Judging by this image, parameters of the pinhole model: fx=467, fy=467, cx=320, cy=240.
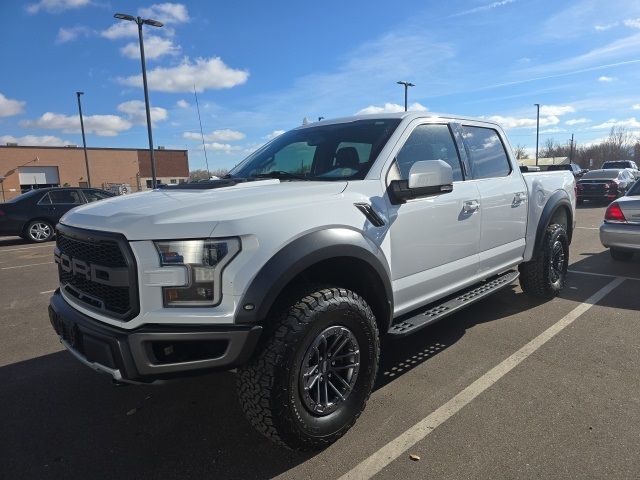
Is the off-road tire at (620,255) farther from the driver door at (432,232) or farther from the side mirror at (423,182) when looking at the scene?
the side mirror at (423,182)

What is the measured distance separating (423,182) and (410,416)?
1.52 meters

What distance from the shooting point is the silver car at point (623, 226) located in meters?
6.73

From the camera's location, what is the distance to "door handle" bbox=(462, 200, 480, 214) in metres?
3.80

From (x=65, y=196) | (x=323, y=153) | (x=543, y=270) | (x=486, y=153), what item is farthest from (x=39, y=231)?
(x=543, y=270)

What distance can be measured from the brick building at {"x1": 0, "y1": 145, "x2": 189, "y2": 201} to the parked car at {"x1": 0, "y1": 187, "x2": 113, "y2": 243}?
33.7 meters

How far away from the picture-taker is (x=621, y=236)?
269 inches

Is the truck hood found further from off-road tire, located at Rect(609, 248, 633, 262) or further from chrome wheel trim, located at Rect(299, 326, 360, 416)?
off-road tire, located at Rect(609, 248, 633, 262)

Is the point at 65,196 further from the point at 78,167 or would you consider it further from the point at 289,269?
the point at 78,167

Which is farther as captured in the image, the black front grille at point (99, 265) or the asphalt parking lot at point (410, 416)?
the asphalt parking lot at point (410, 416)

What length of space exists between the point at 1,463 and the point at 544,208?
526cm

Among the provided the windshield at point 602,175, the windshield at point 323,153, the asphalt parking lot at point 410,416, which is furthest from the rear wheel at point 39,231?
the windshield at point 602,175

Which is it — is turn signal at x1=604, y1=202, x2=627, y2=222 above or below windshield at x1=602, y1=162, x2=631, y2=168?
below

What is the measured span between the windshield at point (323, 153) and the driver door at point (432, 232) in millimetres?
209

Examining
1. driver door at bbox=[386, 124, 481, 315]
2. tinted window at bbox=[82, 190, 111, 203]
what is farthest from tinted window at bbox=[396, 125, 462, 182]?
tinted window at bbox=[82, 190, 111, 203]
